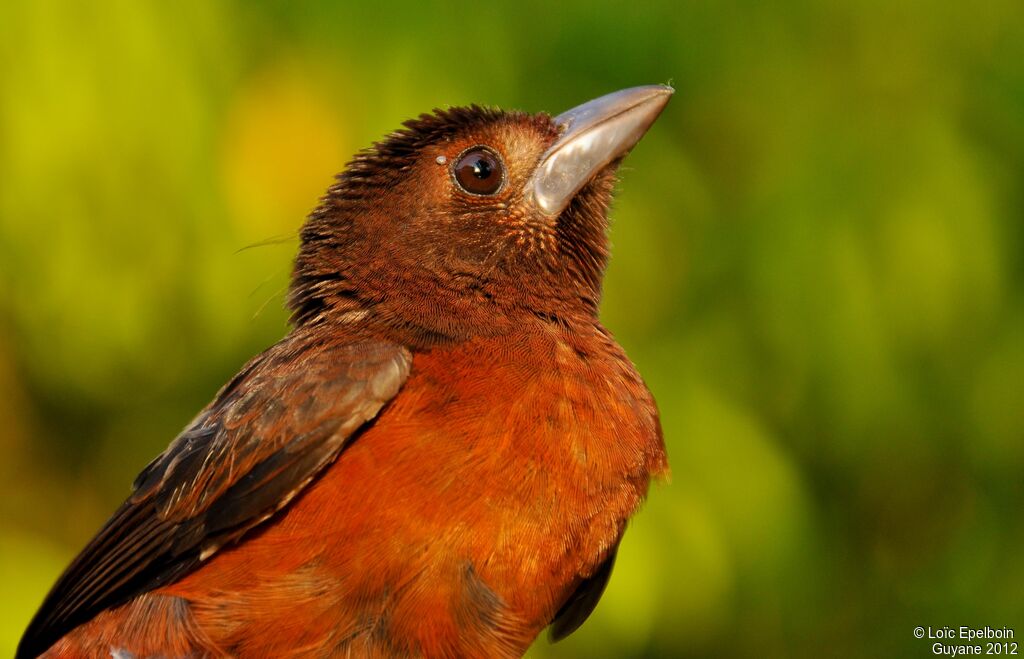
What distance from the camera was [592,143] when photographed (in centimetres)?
353

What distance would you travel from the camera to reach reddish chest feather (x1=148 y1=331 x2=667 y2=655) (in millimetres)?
2814

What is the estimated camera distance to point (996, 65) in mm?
4750

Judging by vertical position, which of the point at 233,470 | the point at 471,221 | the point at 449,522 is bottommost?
the point at 449,522

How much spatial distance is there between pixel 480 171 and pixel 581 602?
1197mm

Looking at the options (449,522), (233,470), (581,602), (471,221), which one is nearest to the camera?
(449,522)

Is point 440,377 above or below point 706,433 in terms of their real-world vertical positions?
above

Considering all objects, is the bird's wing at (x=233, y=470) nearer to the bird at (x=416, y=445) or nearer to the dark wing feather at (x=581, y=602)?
the bird at (x=416, y=445)

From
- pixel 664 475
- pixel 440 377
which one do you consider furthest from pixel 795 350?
pixel 440 377

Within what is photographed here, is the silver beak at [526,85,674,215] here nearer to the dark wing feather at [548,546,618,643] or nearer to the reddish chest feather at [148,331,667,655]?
the reddish chest feather at [148,331,667,655]

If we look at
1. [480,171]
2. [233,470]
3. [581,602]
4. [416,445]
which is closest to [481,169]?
[480,171]

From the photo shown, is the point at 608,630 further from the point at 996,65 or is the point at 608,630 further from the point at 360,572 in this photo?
the point at 996,65

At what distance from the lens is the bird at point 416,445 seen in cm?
283

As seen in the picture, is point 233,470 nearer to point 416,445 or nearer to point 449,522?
point 416,445

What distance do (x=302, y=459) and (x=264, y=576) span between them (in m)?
0.27
